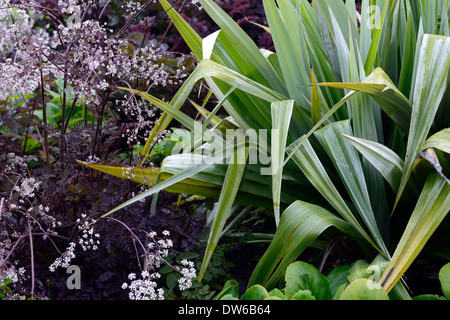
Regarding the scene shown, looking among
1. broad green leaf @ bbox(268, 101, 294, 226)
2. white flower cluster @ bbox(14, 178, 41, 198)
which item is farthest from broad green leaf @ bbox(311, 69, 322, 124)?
white flower cluster @ bbox(14, 178, 41, 198)

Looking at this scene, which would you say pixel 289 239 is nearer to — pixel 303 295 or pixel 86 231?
pixel 303 295

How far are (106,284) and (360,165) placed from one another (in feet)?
3.29

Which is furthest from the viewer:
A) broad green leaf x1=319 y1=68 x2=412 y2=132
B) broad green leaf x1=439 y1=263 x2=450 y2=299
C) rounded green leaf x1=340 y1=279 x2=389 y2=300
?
broad green leaf x1=319 y1=68 x2=412 y2=132

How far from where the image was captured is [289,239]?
4.51 ft

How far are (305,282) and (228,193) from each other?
425mm

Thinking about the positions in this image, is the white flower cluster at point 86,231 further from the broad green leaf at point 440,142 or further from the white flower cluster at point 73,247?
the broad green leaf at point 440,142

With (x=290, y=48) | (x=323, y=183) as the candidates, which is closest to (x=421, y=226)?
(x=323, y=183)

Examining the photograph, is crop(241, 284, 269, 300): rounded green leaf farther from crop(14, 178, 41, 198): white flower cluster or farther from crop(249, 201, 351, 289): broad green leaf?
crop(14, 178, 41, 198): white flower cluster

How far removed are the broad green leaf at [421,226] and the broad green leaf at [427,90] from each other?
0.07m

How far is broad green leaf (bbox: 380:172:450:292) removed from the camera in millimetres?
1206

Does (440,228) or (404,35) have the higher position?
(404,35)
